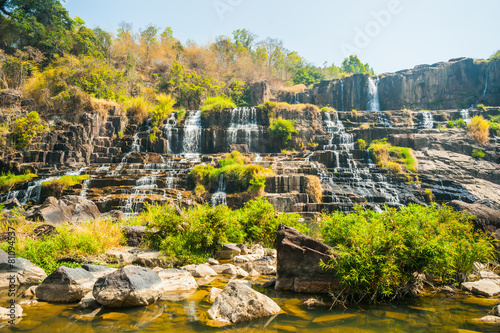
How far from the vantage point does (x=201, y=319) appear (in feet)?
12.0

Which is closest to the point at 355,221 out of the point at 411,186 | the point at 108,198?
the point at 108,198

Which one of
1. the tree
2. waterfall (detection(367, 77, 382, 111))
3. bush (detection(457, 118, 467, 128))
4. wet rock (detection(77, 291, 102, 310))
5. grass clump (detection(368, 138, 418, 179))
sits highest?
the tree

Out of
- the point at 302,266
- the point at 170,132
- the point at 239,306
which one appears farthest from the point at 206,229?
the point at 170,132

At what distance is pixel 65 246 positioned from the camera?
6184mm

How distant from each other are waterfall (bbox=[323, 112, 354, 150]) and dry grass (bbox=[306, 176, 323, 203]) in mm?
7056

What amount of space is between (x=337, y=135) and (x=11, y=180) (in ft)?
72.5

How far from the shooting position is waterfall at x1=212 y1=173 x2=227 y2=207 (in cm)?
1548

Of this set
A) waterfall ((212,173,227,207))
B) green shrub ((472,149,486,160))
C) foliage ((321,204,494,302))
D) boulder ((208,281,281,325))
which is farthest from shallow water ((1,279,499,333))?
green shrub ((472,149,486,160))

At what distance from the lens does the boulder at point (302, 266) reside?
4438 millimetres

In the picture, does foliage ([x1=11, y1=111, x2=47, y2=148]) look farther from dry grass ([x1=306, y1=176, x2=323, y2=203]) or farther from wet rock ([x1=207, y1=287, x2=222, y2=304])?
wet rock ([x1=207, y1=287, x2=222, y2=304])

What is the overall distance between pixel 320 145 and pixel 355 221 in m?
19.3

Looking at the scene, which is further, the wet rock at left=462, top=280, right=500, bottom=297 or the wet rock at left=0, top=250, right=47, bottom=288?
the wet rock at left=0, top=250, right=47, bottom=288

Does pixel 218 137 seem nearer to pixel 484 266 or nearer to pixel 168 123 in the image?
pixel 168 123

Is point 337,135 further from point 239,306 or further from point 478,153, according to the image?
point 239,306
